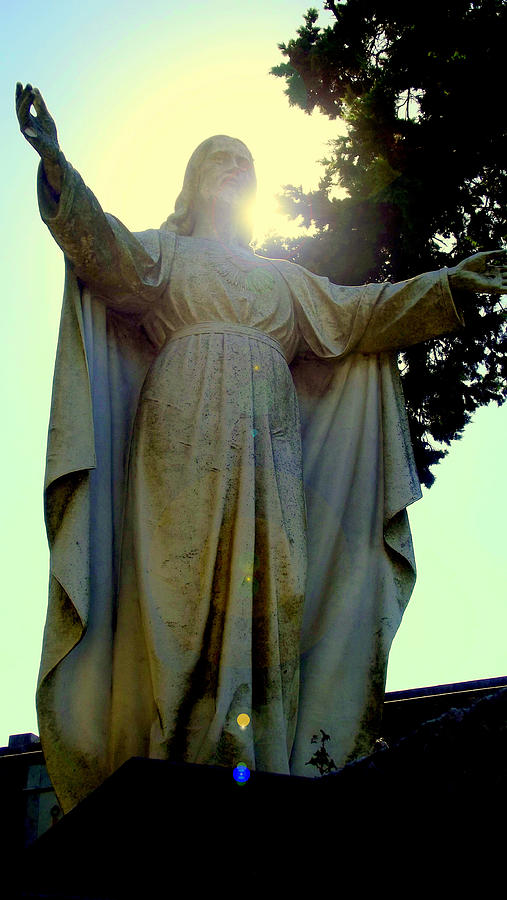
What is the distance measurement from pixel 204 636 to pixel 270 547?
18.5 inches

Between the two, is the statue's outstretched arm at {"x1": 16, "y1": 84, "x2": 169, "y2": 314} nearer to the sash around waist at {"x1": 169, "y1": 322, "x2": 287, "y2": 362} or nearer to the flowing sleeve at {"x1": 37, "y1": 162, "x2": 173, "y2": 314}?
the flowing sleeve at {"x1": 37, "y1": 162, "x2": 173, "y2": 314}

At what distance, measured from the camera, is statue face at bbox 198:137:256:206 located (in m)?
5.38

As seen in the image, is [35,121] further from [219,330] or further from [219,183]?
[219,183]

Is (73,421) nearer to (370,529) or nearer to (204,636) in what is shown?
(204,636)

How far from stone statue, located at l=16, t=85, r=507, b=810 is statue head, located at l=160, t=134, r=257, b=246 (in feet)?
0.08

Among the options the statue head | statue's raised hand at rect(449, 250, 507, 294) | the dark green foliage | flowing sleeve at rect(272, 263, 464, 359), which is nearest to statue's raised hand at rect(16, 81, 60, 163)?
the statue head

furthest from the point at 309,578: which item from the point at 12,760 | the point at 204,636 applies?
the point at 12,760

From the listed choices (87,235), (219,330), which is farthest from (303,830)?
(87,235)

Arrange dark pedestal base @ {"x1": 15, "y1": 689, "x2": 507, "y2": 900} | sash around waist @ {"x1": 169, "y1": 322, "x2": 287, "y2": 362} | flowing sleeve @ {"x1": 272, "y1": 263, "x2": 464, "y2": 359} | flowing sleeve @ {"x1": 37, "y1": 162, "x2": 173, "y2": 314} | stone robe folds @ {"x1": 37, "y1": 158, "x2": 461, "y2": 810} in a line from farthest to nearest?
flowing sleeve @ {"x1": 272, "y1": 263, "x2": 464, "y2": 359} < sash around waist @ {"x1": 169, "y1": 322, "x2": 287, "y2": 362} < flowing sleeve @ {"x1": 37, "y1": 162, "x2": 173, "y2": 314} < stone robe folds @ {"x1": 37, "y1": 158, "x2": 461, "y2": 810} < dark pedestal base @ {"x1": 15, "y1": 689, "x2": 507, "y2": 900}

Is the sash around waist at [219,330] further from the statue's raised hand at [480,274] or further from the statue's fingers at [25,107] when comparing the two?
the statue's fingers at [25,107]

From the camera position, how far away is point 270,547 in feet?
13.9

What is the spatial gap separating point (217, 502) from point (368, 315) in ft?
4.70

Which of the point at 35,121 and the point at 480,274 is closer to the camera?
the point at 35,121

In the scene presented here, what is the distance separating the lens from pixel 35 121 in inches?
164
